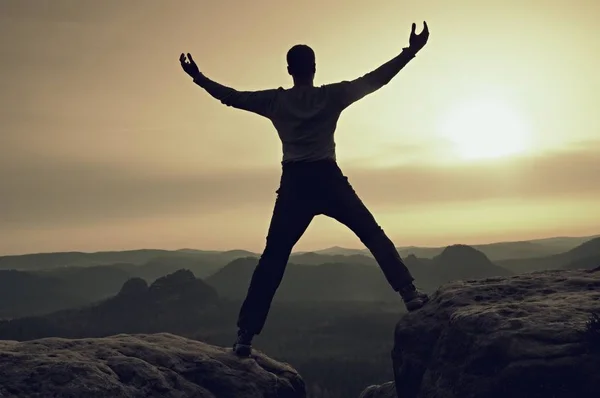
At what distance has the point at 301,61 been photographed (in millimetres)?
9156

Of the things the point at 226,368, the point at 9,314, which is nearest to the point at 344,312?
the point at 9,314

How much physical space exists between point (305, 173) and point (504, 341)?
3.72m

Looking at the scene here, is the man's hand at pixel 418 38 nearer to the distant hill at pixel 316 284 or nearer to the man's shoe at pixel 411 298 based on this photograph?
the man's shoe at pixel 411 298

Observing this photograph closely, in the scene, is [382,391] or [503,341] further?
[382,391]

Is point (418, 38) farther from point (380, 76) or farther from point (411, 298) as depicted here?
point (411, 298)

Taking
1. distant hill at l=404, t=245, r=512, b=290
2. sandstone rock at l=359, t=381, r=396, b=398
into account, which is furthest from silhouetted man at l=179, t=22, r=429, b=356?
distant hill at l=404, t=245, r=512, b=290

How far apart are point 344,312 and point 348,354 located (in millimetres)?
42556

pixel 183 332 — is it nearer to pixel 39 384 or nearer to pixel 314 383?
pixel 314 383

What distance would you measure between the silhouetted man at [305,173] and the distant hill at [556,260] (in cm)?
15939

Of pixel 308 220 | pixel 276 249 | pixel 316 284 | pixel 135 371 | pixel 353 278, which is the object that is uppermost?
pixel 308 220

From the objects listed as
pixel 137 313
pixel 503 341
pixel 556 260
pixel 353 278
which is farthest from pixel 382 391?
pixel 353 278

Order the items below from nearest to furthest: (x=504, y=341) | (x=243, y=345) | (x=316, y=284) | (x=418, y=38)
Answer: (x=504, y=341), (x=418, y=38), (x=243, y=345), (x=316, y=284)

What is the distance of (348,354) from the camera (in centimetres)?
8831

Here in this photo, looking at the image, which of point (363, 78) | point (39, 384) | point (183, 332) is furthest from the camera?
point (183, 332)
